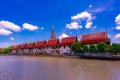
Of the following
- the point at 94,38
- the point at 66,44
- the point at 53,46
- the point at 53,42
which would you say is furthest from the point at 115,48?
the point at 53,42

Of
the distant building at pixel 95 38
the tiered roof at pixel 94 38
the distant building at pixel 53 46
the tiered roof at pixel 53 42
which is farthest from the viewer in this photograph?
the tiered roof at pixel 53 42

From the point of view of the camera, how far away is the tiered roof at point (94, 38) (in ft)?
193

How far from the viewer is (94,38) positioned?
204ft

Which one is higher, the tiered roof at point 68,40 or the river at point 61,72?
the tiered roof at point 68,40

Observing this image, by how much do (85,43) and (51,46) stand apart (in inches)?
867

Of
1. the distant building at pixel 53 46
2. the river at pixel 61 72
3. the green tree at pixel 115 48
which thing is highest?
the distant building at pixel 53 46

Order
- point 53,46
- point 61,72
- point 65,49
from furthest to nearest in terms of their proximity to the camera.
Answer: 1. point 53,46
2. point 65,49
3. point 61,72

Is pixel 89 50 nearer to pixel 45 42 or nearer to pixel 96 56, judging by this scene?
pixel 96 56

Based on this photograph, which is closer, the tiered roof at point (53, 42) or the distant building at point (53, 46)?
the distant building at point (53, 46)

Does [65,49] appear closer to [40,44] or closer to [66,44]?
[66,44]

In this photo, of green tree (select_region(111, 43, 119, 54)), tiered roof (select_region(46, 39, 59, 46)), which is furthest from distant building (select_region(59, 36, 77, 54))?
green tree (select_region(111, 43, 119, 54))

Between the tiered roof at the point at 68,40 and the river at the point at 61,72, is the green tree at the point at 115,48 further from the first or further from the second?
the tiered roof at the point at 68,40

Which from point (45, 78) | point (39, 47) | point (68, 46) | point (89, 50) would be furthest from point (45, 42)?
point (45, 78)

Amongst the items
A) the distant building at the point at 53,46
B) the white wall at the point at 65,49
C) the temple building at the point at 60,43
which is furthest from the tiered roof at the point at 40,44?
the white wall at the point at 65,49
